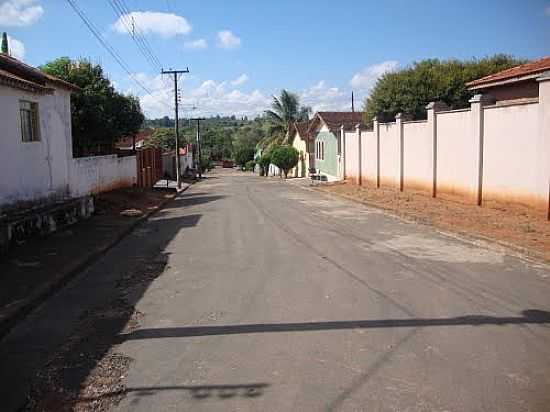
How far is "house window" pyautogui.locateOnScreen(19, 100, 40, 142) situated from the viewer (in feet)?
50.8

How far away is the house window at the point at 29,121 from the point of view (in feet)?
50.8

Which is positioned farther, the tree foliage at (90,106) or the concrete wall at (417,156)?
the tree foliage at (90,106)

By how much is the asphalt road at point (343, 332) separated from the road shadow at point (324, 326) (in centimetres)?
2

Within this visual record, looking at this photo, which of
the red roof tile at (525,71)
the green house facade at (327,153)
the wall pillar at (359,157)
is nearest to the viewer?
the red roof tile at (525,71)

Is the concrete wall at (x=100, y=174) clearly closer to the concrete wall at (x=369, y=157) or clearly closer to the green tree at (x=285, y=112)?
the concrete wall at (x=369, y=157)

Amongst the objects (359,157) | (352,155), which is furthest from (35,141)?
(352,155)

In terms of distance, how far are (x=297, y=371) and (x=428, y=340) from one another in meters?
1.58

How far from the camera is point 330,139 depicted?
137 ft

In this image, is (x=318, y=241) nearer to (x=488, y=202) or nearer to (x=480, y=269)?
(x=480, y=269)

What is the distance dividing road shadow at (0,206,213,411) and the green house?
1070 inches

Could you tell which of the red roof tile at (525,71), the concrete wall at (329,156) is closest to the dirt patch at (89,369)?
the red roof tile at (525,71)

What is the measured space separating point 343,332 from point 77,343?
2.88m

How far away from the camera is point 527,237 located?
11867 mm

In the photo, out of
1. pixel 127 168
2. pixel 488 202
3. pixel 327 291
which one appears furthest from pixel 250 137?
pixel 327 291
